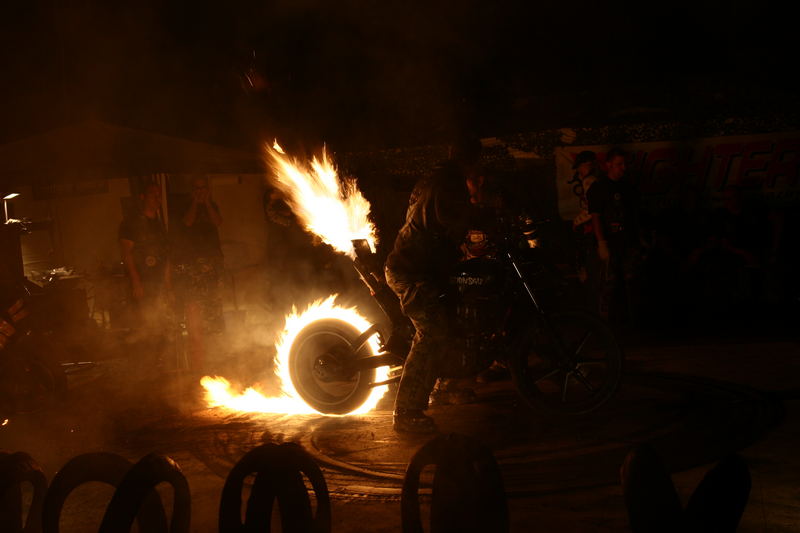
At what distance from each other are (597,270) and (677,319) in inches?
73.9

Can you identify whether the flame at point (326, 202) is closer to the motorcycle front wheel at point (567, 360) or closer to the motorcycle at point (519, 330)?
the motorcycle at point (519, 330)

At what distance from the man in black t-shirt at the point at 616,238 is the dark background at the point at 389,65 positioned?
6.96ft

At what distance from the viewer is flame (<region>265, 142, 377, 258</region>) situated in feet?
23.3

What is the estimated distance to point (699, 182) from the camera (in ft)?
36.2

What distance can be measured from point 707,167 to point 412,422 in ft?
24.0

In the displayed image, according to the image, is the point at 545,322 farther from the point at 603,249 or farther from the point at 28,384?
the point at 28,384

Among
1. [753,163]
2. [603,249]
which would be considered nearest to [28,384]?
[603,249]

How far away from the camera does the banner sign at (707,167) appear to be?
35.5 ft

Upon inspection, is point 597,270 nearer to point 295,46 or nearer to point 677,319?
point 677,319

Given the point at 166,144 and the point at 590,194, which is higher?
the point at 166,144

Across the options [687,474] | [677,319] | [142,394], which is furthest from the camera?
[677,319]

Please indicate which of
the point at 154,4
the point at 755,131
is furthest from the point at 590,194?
the point at 154,4

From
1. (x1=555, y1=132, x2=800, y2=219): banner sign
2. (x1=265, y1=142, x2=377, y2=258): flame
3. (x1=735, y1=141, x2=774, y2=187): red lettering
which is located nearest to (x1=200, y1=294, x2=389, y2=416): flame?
(x1=265, y1=142, x2=377, y2=258): flame

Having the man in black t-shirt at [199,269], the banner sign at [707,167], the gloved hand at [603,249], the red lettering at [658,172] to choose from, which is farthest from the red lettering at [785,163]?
the man in black t-shirt at [199,269]
